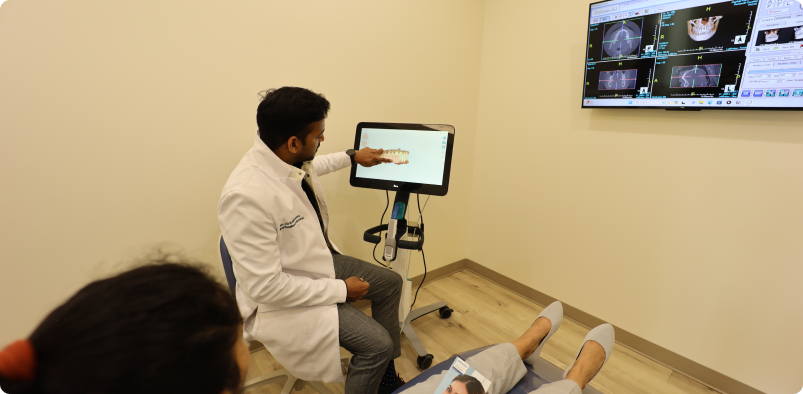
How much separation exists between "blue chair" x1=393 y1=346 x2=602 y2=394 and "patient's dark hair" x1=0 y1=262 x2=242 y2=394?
90 centimetres

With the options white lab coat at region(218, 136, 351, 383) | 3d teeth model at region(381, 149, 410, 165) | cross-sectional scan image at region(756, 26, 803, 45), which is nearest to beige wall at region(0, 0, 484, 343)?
3d teeth model at region(381, 149, 410, 165)

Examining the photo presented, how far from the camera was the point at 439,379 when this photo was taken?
Result: 1279 mm

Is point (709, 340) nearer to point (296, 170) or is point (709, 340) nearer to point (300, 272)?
point (300, 272)

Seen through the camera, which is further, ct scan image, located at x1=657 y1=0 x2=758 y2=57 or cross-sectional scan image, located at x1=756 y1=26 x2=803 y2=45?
ct scan image, located at x1=657 y1=0 x2=758 y2=57

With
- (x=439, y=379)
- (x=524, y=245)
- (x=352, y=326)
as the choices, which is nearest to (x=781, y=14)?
(x=524, y=245)

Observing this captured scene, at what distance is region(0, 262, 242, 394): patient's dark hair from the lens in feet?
1.46

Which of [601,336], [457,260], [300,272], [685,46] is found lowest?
[457,260]

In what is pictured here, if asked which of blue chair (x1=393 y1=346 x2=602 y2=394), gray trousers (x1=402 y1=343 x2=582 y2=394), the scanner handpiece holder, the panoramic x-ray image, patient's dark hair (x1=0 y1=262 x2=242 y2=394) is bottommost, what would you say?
blue chair (x1=393 y1=346 x2=602 y2=394)

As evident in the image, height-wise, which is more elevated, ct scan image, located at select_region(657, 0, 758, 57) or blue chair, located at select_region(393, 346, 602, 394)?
ct scan image, located at select_region(657, 0, 758, 57)

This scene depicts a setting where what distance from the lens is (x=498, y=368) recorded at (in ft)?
4.43

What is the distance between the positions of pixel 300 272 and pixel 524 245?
173 centimetres

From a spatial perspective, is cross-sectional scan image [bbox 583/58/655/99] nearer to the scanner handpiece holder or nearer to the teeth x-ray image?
the teeth x-ray image

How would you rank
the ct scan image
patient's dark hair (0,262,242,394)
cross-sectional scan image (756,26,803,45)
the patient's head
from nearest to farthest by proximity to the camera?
patient's dark hair (0,262,242,394), the patient's head, cross-sectional scan image (756,26,803,45), the ct scan image

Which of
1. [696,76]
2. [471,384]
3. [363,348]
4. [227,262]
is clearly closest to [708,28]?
[696,76]
